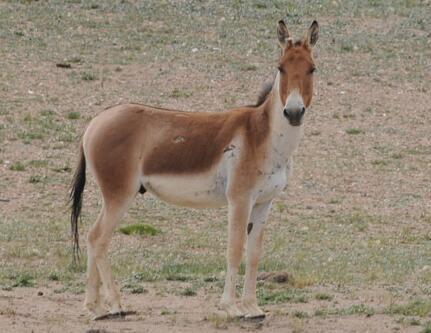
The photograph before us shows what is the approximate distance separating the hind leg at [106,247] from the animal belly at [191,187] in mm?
229

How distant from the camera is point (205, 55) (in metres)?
25.0

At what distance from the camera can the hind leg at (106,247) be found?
38.1 feet

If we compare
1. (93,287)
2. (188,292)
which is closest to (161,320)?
(93,287)

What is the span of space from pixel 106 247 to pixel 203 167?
41.1 inches

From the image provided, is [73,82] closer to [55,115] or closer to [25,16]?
[55,115]

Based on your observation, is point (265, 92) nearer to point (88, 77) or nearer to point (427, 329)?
point (427, 329)

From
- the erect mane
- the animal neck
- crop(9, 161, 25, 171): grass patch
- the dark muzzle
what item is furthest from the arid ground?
the erect mane

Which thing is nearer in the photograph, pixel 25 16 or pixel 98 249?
pixel 98 249

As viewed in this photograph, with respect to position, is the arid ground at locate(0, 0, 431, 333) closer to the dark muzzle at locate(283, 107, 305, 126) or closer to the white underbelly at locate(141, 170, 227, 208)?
the white underbelly at locate(141, 170, 227, 208)

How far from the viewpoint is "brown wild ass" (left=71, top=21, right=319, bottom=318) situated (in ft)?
37.8

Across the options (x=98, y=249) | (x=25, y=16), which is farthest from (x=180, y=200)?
(x=25, y=16)

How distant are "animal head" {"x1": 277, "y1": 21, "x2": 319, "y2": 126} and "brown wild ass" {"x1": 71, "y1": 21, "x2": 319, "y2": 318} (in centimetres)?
2

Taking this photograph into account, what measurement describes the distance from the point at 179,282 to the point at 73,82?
10395 millimetres

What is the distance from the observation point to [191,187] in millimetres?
11617
